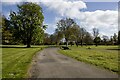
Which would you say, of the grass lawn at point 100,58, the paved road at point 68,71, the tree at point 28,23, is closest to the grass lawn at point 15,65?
the paved road at point 68,71

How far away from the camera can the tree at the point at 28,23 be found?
273 feet

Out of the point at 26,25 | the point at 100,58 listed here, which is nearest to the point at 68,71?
the point at 100,58

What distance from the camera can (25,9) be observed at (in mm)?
84438

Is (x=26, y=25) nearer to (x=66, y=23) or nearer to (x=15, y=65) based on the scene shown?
(x=66, y=23)

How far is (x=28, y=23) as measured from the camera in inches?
3307

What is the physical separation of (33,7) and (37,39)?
35.5 ft

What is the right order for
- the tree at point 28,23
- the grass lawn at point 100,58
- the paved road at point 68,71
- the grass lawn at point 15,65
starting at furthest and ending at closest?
1. the tree at point 28,23
2. the grass lawn at point 100,58
3. the grass lawn at point 15,65
4. the paved road at point 68,71

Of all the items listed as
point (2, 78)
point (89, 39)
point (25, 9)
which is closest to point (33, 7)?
point (25, 9)

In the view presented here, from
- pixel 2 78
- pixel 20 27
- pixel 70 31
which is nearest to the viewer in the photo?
pixel 2 78

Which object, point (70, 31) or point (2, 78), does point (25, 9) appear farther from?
point (2, 78)

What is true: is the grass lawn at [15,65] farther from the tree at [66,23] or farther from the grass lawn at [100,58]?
the tree at [66,23]

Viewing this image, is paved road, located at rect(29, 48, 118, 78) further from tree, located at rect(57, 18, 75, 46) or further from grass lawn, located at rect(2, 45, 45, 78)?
tree, located at rect(57, 18, 75, 46)

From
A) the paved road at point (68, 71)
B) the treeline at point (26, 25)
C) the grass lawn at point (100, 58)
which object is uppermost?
the treeline at point (26, 25)

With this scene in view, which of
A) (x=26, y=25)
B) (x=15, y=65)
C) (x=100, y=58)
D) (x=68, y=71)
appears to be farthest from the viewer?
(x=26, y=25)
